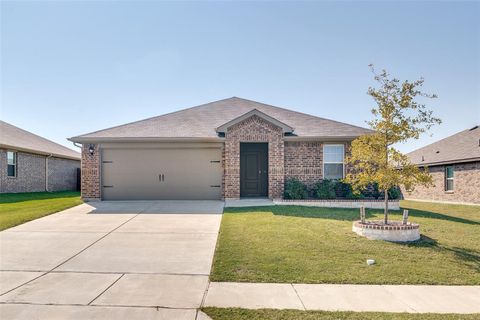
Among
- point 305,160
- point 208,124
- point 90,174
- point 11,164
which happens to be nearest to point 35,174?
point 11,164

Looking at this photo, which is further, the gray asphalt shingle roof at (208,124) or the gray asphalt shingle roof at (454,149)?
the gray asphalt shingle roof at (454,149)

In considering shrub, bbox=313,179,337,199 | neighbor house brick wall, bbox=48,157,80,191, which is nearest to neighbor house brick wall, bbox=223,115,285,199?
shrub, bbox=313,179,337,199

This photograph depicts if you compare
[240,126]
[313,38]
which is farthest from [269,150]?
[313,38]

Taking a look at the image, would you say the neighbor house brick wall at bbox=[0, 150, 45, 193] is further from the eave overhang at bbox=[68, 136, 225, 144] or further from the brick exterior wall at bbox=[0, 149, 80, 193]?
the eave overhang at bbox=[68, 136, 225, 144]

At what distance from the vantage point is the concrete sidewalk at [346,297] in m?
3.97

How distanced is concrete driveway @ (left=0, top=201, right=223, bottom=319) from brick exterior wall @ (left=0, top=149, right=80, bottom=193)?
10404 millimetres

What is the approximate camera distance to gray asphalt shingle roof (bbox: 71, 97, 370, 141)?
44.6ft

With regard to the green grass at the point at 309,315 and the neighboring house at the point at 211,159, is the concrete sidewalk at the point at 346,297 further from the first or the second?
the neighboring house at the point at 211,159

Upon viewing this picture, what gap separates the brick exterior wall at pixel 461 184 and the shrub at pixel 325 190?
7869mm

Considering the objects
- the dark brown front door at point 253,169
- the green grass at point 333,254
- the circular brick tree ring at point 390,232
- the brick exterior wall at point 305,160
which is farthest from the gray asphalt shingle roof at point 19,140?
the circular brick tree ring at point 390,232

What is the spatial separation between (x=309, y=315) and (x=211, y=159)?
34.3ft

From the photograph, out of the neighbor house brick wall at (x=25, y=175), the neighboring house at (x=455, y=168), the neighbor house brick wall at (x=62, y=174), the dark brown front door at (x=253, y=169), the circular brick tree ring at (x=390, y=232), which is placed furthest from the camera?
the neighbor house brick wall at (x=62, y=174)

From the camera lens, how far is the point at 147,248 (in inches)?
261

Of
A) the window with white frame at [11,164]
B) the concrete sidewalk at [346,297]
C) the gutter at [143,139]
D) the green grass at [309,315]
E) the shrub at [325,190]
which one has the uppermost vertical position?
the gutter at [143,139]
